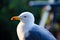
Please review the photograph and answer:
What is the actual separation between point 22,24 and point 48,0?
156cm

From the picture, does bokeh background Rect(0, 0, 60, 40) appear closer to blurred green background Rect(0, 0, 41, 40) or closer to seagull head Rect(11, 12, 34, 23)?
blurred green background Rect(0, 0, 41, 40)

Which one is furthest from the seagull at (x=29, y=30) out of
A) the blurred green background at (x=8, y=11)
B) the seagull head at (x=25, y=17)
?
the blurred green background at (x=8, y=11)

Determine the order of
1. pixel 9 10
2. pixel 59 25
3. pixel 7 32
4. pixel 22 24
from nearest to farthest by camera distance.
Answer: pixel 22 24
pixel 7 32
pixel 9 10
pixel 59 25

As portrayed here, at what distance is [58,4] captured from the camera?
2.70m

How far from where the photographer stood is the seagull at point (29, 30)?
136cm

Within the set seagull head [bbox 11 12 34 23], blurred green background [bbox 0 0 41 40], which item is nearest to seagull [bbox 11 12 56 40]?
seagull head [bbox 11 12 34 23]

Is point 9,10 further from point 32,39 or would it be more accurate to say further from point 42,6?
point 32,39

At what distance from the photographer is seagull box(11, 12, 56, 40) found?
136cm

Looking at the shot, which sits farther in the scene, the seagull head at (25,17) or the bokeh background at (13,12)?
the bokeh background at (13,12)

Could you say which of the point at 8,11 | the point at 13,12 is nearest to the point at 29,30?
the point at 13,12

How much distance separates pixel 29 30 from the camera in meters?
1.40

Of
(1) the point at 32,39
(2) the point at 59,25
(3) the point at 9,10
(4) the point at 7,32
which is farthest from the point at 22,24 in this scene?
(2) the point at 59,25

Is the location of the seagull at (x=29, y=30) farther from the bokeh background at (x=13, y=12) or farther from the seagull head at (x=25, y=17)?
the bokeh background at (x=13, y=12)

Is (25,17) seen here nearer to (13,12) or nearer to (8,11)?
(13,12)
